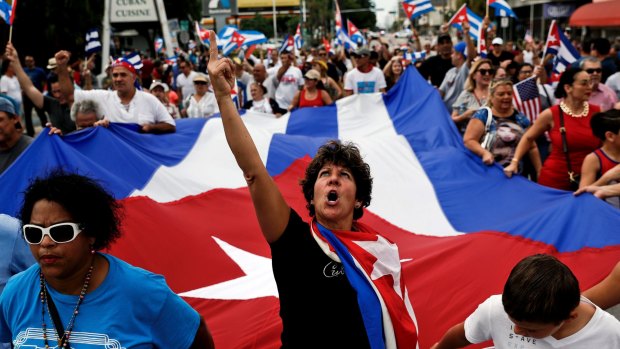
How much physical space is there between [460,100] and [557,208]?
3.27 metres

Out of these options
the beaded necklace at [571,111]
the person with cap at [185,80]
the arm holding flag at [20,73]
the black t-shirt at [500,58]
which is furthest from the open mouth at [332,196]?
the person with cap at [185,80]

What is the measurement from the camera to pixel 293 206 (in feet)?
17.9

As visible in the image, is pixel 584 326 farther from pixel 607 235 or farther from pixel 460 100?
pixel 460 100

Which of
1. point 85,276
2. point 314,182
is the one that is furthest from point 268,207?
point 85,276

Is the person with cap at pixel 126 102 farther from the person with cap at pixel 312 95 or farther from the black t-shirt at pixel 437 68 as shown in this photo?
the black t-shirt at pixel 437 68

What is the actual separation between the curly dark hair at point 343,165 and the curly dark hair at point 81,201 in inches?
30.8

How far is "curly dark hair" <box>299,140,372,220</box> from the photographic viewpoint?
112 inches

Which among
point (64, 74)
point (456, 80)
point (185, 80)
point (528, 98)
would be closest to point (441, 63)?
point (456, 80)

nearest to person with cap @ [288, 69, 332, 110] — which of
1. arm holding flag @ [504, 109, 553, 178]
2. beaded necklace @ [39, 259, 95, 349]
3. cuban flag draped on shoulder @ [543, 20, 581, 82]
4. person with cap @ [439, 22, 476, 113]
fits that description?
person with cap @ [439, 22, 476, 113]

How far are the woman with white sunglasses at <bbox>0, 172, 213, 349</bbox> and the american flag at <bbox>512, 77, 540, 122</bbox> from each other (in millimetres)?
5656

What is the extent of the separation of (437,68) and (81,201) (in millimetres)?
9109

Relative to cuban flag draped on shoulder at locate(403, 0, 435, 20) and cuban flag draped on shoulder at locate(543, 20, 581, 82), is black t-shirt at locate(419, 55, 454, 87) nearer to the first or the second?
cuban flag draped on shoulder at locate(543, 20, 581, 82)

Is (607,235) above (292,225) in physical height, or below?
below

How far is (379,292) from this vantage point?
99.4 inches
